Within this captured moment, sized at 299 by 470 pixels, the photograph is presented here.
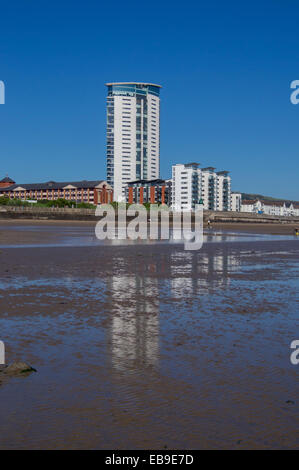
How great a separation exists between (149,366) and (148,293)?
5.97 meters

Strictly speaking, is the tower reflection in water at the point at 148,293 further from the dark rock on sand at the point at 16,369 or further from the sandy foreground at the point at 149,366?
the dark rock on sand at the point at 16,369

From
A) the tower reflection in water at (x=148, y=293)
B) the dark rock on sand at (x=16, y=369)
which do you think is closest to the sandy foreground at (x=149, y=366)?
the tower reflection in water at (x=148, y=293)

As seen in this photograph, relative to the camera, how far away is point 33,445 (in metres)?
3.77

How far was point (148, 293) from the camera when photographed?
11.9 meters

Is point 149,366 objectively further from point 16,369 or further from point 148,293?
point 148,293

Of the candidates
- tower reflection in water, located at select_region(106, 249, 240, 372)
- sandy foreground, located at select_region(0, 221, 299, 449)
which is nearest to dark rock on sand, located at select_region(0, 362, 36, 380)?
sandy foreground, located at select_region(0, 221, 299, 449)

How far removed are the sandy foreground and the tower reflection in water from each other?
0.04 meters

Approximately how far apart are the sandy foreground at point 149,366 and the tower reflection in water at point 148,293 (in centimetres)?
4

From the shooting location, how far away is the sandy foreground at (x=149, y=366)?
4.02 meters

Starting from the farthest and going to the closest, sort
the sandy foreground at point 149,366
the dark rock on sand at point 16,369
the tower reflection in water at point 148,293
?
the tower reflection in water at point 148,293 → the dark rock on sand at point 16,369 → the sandy foreground at point 149,366

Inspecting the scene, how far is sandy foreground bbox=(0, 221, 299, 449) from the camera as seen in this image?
13.2 feet

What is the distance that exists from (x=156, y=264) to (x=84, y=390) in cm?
1401
